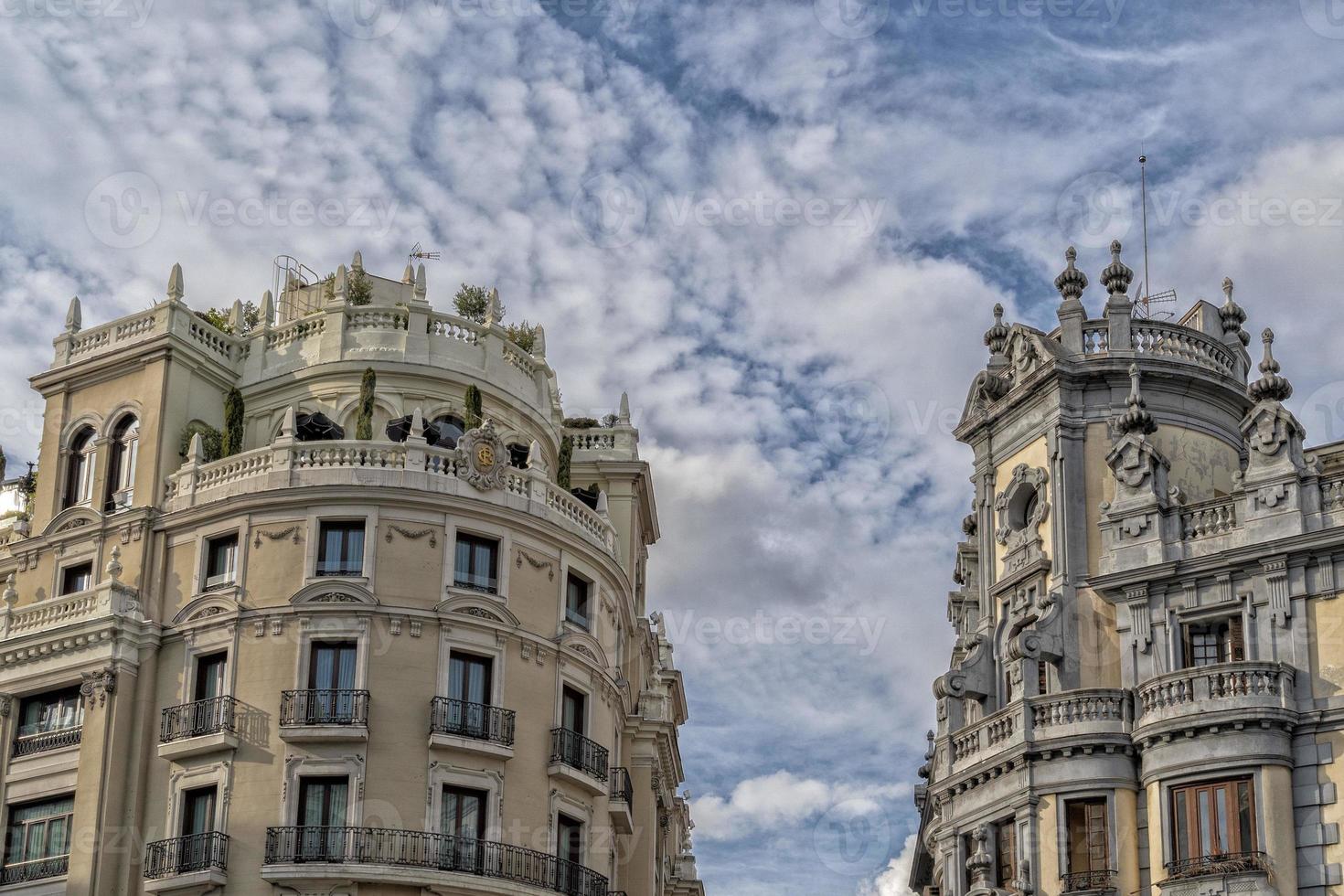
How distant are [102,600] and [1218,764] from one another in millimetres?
31083

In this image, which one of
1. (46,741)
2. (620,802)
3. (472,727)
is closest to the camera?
(472,727)

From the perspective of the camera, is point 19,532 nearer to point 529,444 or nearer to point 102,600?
point 102,600

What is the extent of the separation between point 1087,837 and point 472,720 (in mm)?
16795

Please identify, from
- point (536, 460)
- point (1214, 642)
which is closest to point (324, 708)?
point (536, 460)

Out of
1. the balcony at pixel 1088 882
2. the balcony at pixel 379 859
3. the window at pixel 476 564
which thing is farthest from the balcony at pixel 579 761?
the balcony at pixel 1088 882

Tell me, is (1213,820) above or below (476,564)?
below

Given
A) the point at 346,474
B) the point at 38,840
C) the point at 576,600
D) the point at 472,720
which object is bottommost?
the point at 38,840

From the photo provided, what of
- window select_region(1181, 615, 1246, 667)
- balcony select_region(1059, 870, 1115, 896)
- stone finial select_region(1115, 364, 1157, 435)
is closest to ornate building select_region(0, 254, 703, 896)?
balcony select_region(1059, 870, 1115, 896)

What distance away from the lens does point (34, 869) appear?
54344 millimetres

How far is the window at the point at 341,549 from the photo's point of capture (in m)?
54.8

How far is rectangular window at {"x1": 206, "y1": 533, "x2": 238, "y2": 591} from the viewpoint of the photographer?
5572 cm

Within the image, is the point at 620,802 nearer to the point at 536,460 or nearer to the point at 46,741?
the point at 536,460

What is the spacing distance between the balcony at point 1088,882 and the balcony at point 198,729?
2233 centimetres

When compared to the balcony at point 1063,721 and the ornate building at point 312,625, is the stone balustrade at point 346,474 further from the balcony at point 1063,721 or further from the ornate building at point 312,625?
the balcony at point 1063,721
